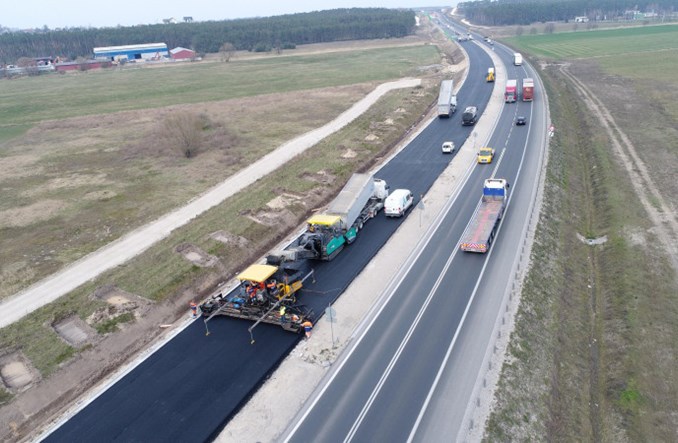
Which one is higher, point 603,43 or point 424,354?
point 603,43

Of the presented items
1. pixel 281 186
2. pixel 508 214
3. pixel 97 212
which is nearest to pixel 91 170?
pixel 97 212

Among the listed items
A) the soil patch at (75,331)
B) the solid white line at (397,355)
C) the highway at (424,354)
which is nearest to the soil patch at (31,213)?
the soil patch at (75,331)

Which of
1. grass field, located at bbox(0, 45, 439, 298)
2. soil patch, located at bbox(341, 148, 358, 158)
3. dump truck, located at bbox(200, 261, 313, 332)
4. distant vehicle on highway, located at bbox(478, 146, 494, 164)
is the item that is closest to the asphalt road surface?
dump truck, located at bbox(200, 261, 313, 332)

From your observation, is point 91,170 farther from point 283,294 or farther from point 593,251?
point 593,251

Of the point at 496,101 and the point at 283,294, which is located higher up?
the point at 496,101

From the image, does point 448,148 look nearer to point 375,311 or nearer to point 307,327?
point 375,311

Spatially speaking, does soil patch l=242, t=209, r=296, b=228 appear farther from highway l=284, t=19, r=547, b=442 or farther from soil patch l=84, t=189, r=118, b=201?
soil patch l=84, t=189, r=118, b=201

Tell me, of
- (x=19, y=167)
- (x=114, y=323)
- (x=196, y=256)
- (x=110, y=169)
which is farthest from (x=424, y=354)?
(x=19, y=167)
